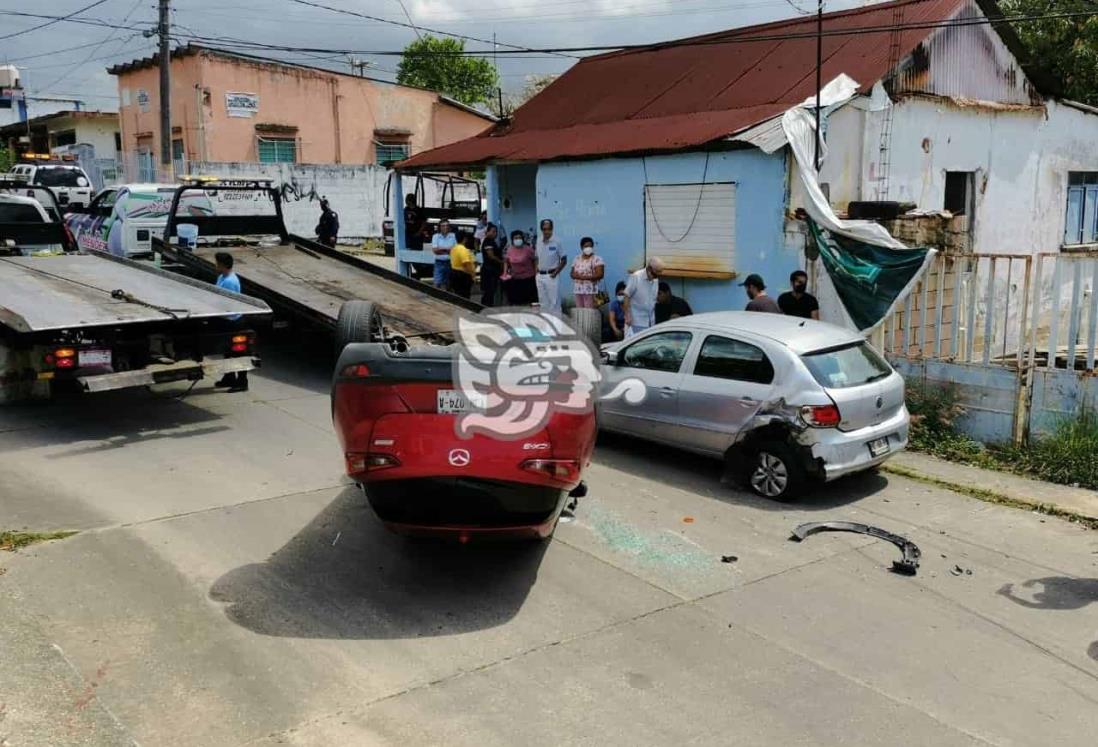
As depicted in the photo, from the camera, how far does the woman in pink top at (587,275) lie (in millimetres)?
13227

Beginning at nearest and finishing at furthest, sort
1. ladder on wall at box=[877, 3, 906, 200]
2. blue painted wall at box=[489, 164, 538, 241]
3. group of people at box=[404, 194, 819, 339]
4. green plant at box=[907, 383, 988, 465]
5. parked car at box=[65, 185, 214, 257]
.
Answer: green plant at box=[907, 383, 988, 465] → group of people at box=[404, 194, 819, 339] → ladder on wall at box=[877, 3, 906, 200] → parked car at box=[65, 185, 214, 257] → blue painted wall at box=[489, 164, 538, 241]

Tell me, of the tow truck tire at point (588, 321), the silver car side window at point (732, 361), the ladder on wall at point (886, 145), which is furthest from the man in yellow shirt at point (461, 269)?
the silver car side window at point (732, 361)

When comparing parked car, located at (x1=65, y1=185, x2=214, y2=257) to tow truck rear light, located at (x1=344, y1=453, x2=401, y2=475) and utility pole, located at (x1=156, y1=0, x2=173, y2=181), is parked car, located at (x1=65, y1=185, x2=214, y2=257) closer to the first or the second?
utility pole, located at (x1=156, y1=0, x2=173, y2=181)

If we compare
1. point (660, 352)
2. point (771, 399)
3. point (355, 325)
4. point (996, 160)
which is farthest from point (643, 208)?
point (355, 325)

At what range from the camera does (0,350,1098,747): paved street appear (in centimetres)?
420

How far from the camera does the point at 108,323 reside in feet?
27.3

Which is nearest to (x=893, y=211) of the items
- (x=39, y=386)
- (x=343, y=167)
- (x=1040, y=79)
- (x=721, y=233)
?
(x=721, y=233)

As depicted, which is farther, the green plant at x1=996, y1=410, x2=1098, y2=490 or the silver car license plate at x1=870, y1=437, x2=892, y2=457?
the green plant at x1=996, y1=410, x2=1098, y2=490

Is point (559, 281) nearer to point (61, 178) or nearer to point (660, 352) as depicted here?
point (660, 352)

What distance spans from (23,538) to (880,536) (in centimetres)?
588

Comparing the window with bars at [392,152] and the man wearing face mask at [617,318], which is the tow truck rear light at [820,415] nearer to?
the man wearing face mask at [617,318]

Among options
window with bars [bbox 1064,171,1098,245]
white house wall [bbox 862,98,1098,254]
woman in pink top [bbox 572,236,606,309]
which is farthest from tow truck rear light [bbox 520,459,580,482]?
window with bars [bbox 1064,171,1098,245]

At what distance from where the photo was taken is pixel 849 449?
7.55m

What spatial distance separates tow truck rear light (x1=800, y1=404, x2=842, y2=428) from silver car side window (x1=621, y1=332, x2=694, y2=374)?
1.40m
